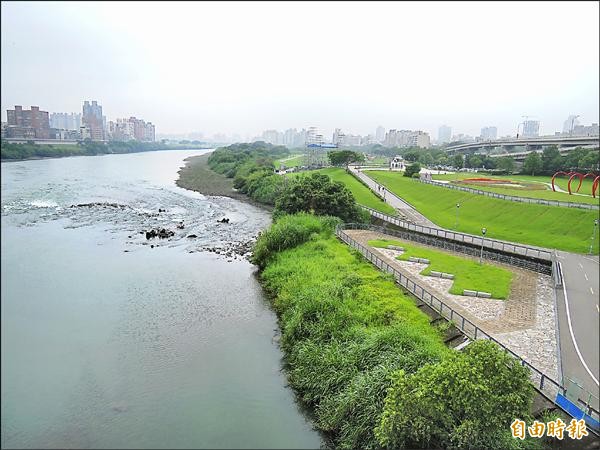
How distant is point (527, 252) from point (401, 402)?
18549mm

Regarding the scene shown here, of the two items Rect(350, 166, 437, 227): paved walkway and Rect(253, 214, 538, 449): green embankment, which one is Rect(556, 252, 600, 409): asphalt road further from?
Rect(350, 166, 437, 227): paved walkway

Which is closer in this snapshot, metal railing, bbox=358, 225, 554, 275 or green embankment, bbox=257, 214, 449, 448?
green embankment, bbox=257, 214, 449, 448

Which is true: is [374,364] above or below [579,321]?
below

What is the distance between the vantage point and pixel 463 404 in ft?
29.9

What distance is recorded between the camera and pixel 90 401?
515 inches

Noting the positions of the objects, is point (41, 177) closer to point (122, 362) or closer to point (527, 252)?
point (122, 362)

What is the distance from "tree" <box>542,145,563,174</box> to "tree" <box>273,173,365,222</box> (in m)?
36.5

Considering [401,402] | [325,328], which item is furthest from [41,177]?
[401,402]

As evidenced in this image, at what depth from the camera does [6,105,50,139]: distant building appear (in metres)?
50.1

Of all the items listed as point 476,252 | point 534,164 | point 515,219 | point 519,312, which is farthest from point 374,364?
point 534,164

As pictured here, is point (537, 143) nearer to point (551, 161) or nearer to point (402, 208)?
point (551, 161)

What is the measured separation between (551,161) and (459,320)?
2054 inches

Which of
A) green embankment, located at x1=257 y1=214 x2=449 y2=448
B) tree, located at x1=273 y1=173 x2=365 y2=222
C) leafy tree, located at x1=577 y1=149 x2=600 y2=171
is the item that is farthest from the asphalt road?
leafy tree, located at x1=577 y1=149 x2=600 y2=171

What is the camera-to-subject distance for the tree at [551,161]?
5706cm
